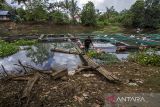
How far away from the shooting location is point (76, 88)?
691cm

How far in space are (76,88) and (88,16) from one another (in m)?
39.1

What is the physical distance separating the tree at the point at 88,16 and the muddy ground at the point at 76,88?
3687 cm

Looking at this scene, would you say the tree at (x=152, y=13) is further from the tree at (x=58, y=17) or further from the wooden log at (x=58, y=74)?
the wooden log at (x=58, y=74)

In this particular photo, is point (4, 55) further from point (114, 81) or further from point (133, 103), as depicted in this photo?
point (133, 103)

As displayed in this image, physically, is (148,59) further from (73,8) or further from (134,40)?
(73,8)

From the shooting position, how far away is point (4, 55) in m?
14.3

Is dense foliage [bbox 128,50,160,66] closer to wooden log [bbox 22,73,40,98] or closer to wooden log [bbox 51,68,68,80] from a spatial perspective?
wooden log [bbox 51,68,68,80]

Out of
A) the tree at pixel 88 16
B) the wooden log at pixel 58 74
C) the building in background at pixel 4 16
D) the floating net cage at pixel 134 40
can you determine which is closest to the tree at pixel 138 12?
the tree at pixel 88 16

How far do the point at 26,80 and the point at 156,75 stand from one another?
15.1ft

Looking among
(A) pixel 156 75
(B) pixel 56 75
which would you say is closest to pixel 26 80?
(B) pixel 56 75

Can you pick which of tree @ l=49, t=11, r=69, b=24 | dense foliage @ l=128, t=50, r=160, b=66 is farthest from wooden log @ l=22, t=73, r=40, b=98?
tree @ l=49, t=11, r=69, b=24

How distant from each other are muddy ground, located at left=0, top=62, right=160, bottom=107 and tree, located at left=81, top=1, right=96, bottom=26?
3687 cm

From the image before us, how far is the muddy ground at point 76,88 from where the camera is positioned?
6043 millimetres

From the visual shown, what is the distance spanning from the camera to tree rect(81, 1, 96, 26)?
45.1 m
